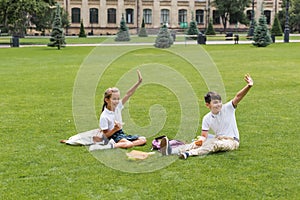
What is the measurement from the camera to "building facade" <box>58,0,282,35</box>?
6938 cm

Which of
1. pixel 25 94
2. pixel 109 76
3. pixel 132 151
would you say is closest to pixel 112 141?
pixel 132 151

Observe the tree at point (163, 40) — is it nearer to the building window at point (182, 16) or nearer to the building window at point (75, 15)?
the building window at point (75, 15)

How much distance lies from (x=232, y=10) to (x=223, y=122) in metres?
64.5

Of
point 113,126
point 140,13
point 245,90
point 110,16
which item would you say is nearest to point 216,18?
point 140,13

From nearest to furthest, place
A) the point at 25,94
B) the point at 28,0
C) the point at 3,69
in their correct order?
the point at 25,94 < the point at 3,69 < the point at 28,0

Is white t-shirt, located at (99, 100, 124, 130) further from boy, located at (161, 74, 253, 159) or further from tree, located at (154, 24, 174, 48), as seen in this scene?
tree, located at (154, 24, 174, 48)

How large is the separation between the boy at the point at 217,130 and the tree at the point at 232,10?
63869 millimetres

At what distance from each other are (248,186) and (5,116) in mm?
5738

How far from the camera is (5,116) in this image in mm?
9711

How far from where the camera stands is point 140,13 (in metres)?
72.3

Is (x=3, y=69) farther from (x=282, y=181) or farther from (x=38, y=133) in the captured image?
(x=282, y=181)

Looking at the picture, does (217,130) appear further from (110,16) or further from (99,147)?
(110,16)

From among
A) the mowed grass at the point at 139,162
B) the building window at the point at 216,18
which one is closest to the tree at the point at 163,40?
the mowed grass at the point at 139,162

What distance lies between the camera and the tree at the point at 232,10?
68.9 meters
